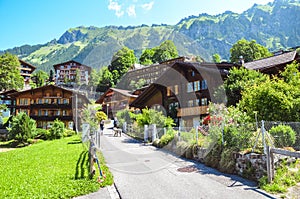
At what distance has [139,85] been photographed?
59312 millimetres

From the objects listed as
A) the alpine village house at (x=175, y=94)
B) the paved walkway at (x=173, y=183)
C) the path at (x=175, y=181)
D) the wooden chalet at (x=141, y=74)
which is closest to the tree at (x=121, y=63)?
the wooden chalet at (x=141, y=74)

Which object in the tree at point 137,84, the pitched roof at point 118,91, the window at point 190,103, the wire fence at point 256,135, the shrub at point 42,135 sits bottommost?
the shrub at point 42,135

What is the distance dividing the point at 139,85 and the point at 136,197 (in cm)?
5301

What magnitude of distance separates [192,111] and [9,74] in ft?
192

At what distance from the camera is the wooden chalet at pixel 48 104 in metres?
43.2

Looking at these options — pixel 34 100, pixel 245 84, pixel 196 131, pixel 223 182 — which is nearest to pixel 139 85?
pixel 34 100

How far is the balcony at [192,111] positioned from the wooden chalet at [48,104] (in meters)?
23.9

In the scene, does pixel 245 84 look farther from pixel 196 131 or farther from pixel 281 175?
pixel 281 175

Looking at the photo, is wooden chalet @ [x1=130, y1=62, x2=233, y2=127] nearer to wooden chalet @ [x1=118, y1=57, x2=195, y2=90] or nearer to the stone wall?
the stone wall

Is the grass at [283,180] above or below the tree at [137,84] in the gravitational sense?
below

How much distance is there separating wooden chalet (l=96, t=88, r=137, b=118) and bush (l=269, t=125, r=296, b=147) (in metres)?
39.5

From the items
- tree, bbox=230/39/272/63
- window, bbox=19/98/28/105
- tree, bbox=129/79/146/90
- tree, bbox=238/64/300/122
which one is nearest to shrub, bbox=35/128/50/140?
window, bbox=19/98/28/105

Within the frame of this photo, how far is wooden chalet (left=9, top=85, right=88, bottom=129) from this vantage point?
4325 cm

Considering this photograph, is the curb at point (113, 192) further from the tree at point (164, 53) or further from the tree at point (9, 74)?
the tree at point (9, 74)
